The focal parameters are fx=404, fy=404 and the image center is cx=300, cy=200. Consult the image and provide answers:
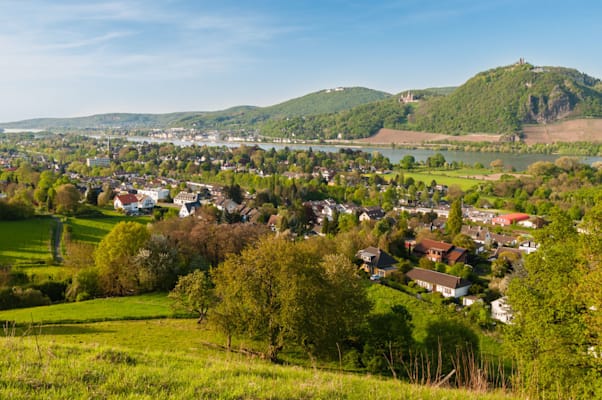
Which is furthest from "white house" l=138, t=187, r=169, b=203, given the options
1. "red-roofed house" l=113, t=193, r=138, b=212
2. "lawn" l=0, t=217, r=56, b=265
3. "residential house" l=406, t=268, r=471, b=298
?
"residential house" l=406, t=268, r=471, b=298

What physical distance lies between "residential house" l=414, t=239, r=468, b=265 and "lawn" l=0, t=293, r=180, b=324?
21.3 metres

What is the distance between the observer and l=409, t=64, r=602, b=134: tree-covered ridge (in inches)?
6535

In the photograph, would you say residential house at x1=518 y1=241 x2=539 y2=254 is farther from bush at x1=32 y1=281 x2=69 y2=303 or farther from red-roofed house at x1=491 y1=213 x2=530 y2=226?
bush at x1=32 y1=281 x2=69 y2=303

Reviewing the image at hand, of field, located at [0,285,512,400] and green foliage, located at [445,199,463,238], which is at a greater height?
field, located at [0,285,512,400]

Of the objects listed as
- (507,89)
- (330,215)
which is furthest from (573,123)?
(330,215)

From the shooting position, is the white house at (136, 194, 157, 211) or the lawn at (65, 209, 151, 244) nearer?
the lawn at (65, 209, 151, 244)

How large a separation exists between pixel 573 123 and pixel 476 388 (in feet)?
598

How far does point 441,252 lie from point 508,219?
18.3 meters

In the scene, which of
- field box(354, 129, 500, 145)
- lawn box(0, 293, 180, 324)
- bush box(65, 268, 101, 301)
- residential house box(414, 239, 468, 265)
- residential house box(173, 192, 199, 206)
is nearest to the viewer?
lawn box(0, 293, 180, 324)

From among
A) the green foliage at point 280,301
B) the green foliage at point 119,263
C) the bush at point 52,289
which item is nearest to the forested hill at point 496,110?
the green foliage at point 119,263

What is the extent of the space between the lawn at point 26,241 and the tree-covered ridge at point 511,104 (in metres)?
160

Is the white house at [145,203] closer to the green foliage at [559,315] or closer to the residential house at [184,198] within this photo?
the residential house at [184,198]

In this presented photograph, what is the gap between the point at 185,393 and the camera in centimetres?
411

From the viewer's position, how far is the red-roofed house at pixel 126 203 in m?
48.6
